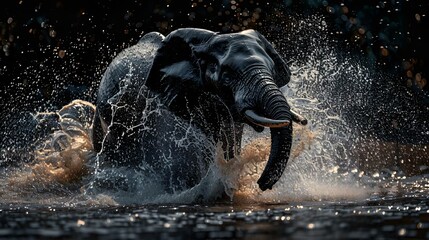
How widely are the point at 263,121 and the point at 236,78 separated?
2.38 feet

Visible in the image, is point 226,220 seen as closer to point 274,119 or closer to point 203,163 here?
point 274,119

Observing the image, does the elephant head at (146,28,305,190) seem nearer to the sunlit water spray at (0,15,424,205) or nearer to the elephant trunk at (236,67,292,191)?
the elephant trunk at (236,67,292,191)

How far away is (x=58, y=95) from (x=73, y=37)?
122 centimetres

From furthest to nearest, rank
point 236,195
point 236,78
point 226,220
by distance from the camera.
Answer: point 236,195, point 236,78, point 226,220

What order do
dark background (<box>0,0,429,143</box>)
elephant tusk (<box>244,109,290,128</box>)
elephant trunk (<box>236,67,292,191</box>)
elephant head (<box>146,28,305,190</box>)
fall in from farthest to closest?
dark background (<box>0,0,429,143</box>) < elephant head (<box>146,28,305,190</box>) < elephant trunk (<box>236,67,292,191</box>) < elephant tusk (<box>244,109,290,128</box>)

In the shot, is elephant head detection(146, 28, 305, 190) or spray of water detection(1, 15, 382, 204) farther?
spray of water detection(1, 15, 382, 204)

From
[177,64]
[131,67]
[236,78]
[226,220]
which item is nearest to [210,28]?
[131,67]

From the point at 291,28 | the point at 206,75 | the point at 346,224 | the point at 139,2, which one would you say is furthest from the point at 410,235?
the point at 139,2

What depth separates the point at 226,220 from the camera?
6711 millimetres

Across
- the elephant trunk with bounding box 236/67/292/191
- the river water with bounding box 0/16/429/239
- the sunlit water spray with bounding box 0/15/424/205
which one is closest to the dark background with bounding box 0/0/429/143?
the river water with bounding box 0/16/429/239

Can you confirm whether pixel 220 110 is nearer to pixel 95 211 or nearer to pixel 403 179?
pixel 95 211

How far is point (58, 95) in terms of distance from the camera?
20312 mm

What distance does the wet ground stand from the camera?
590cm

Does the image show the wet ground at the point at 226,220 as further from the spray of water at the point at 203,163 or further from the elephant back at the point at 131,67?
the elephant back at the point at 131,67
